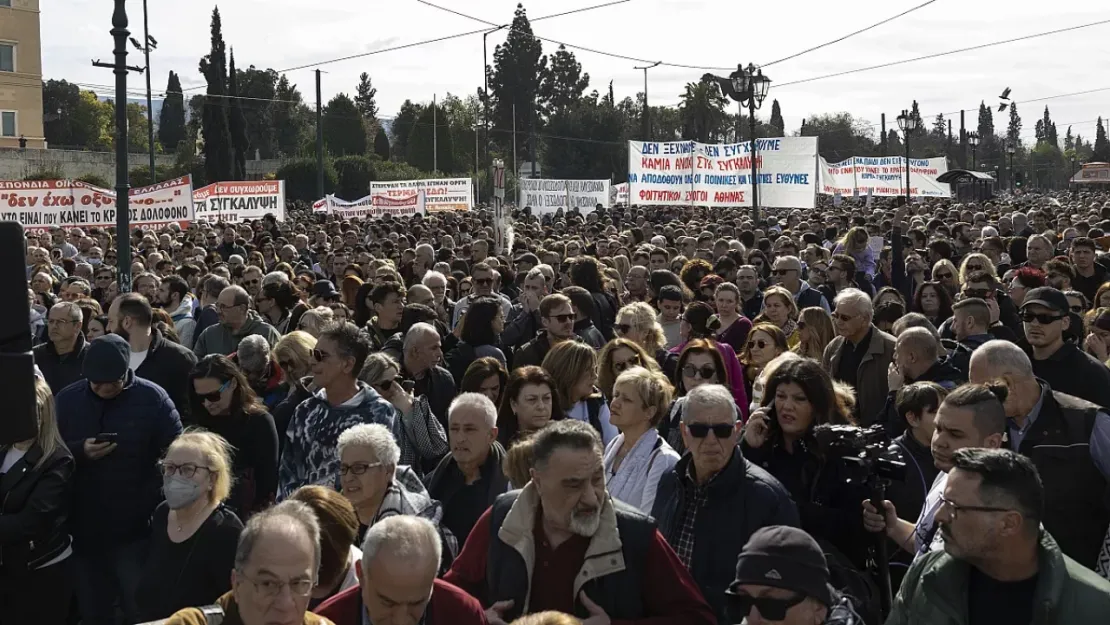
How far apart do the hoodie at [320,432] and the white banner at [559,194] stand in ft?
73.7

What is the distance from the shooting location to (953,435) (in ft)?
15.5

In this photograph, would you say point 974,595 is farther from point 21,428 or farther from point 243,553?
point 21,428

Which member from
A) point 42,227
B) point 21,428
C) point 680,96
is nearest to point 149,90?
point 42,227

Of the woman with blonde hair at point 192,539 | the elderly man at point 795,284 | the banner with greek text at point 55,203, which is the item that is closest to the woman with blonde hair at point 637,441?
the woman with blonde hair at point 192,539

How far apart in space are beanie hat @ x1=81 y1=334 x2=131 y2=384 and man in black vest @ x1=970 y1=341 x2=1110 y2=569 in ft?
14.0

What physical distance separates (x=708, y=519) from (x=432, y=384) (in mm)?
3050

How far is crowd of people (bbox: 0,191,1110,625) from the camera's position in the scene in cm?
376

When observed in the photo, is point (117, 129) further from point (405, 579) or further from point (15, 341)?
point (405, 579)

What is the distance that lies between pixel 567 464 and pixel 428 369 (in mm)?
3367

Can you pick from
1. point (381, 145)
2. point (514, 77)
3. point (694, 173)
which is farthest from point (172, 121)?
point (694, 173)

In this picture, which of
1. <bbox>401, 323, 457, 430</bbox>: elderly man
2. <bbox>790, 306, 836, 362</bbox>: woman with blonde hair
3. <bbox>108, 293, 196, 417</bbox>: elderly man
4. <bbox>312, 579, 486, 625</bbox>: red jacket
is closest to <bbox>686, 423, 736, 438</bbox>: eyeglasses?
<bbox>312, 579, 486, 625</bbox>: red jacket

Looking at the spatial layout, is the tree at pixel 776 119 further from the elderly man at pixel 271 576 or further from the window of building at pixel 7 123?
the elderly man at pixel 271 576

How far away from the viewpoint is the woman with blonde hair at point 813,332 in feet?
28.3

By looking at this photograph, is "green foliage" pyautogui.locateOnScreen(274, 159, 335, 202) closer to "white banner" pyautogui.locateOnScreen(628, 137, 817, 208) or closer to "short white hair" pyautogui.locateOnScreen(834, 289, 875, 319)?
"white banner" pyautogui.locateOnScreen(628, 137, 817, 208)
